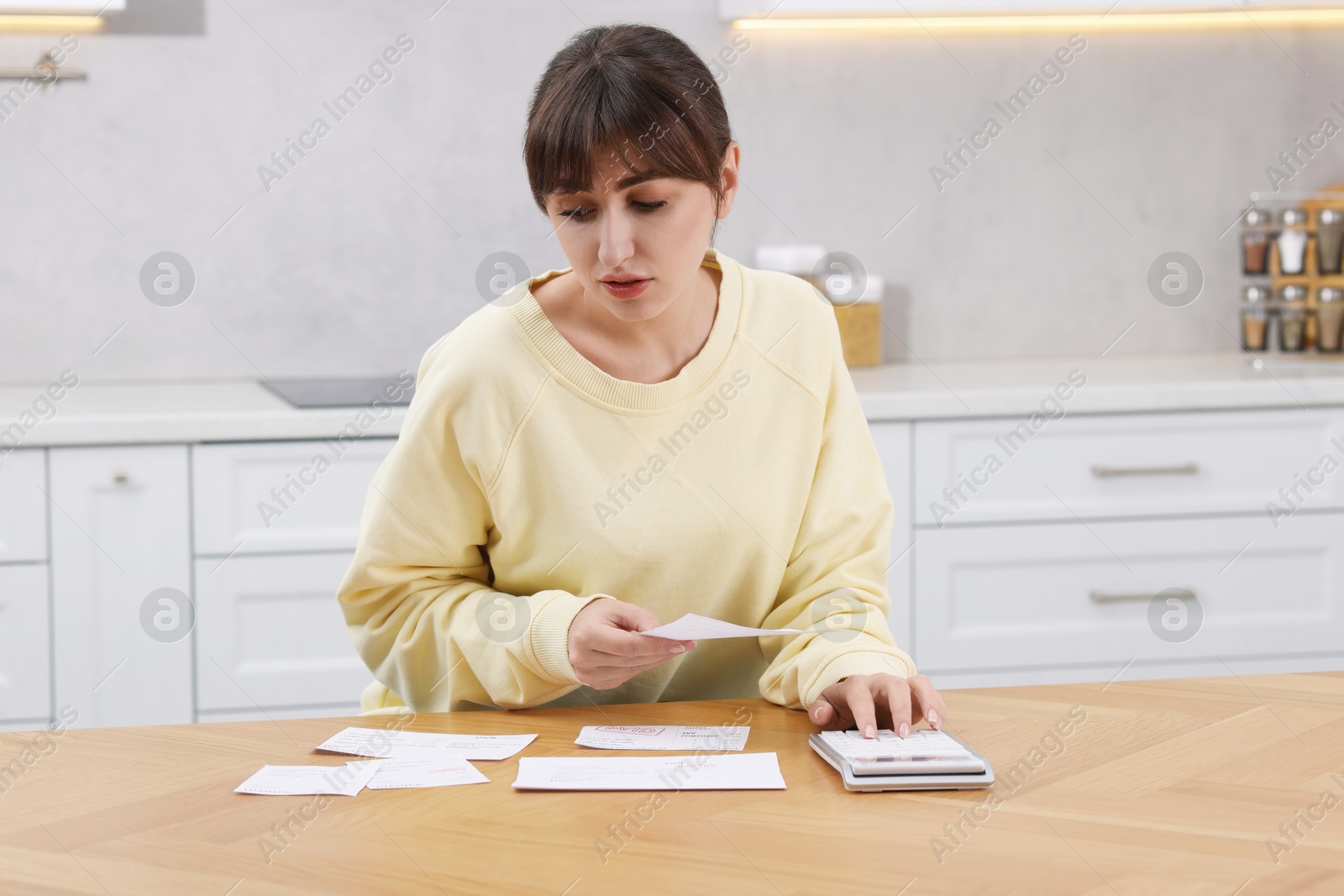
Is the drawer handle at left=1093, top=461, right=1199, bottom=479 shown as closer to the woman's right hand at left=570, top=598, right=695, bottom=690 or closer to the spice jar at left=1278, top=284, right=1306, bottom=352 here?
the spice jar at left=1278, top=284, right=1306, bottom=352

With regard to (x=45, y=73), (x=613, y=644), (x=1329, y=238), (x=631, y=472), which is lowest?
(x=613, y=644)

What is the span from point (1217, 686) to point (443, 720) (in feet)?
2.30

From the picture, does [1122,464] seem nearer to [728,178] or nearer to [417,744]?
[728,178]

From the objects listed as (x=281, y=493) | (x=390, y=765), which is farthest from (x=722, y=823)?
(x=281, y=493)

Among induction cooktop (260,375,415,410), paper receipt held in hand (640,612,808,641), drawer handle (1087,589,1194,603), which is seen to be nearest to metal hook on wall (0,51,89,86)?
induction cooktop (260,375,415,410)

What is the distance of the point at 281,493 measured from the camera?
6.29ft

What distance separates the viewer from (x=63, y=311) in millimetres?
2383

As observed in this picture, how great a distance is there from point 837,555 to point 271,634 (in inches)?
42.5

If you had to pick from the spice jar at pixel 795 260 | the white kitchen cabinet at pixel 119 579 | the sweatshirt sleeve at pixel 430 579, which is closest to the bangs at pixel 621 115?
the sweatshirt sleeve at pixel 430 579

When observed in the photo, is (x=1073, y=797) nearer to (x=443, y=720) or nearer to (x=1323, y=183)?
(x=443, y=720)

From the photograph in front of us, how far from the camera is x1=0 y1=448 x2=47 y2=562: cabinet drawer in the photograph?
1.84 meters

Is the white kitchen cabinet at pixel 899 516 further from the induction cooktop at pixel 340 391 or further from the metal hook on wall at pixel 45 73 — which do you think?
the metal hook on wall at pixel 45 73

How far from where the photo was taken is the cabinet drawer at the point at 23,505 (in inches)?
72.6

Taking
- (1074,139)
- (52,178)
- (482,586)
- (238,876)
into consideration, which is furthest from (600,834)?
(1074,139)
